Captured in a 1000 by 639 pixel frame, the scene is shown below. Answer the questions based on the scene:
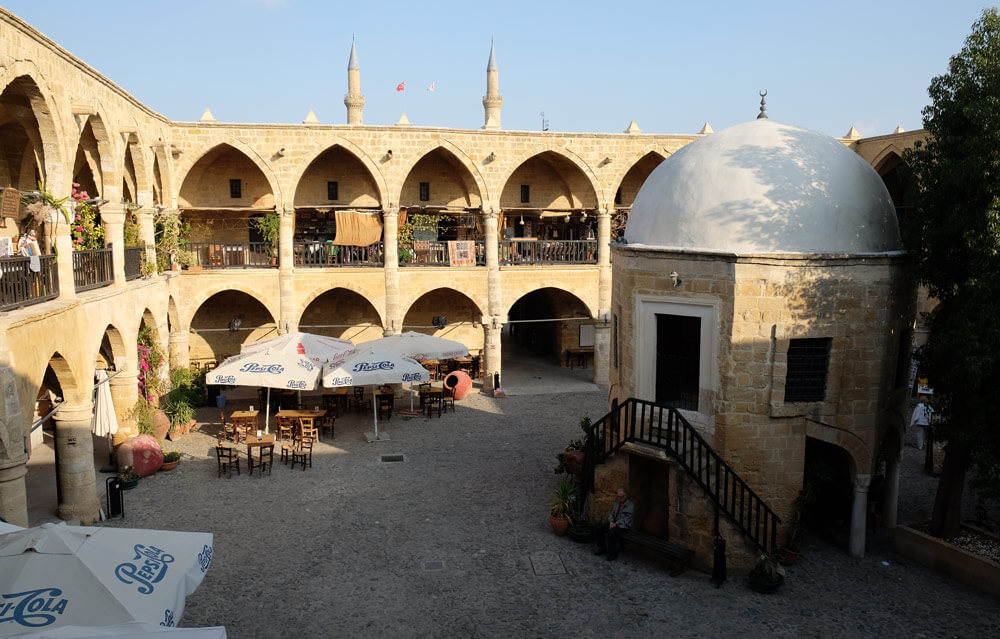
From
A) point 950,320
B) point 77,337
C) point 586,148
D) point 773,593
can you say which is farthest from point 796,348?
point 586,148

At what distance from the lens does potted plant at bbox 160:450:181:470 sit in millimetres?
14070

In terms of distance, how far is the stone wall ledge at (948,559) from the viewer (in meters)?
9.41

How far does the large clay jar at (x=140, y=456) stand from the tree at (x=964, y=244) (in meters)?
13.3

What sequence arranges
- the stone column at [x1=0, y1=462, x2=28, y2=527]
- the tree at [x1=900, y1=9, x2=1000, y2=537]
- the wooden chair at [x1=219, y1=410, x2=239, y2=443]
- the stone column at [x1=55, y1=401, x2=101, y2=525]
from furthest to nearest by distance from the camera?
the wooden chair at [x1=219, y1=410, x2=239, y2=443], the stone column at [x1=55, y1=401, x2=101, y2=525], the stone column at [x1=0, y1=462, x2=28, y2=527], the tree at [x1=900, y1=9, x2=1000, y2=537]

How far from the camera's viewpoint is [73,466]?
1152cm

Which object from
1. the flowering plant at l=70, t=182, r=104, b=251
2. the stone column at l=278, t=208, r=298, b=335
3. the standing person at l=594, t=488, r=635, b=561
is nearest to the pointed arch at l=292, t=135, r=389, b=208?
the stone column at l=278, t=208, r=298, b=335

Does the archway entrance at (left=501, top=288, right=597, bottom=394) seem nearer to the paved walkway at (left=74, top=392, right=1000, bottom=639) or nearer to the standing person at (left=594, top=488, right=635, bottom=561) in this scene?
the paved walkway at (left=74, top=392, right=1000, bottom=639)

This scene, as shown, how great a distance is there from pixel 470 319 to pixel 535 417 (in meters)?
7.05

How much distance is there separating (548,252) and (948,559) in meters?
14.6

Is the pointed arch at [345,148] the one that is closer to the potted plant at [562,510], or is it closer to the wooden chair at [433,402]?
the wooden chair at [433,402]

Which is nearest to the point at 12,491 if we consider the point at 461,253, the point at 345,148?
the point at 345,148

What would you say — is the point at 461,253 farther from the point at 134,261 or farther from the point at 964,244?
the point at 964,244

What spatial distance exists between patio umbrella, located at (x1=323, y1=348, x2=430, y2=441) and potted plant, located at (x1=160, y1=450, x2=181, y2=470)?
3218 mm

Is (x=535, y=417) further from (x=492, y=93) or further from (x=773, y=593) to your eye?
(x=492, y=93)
